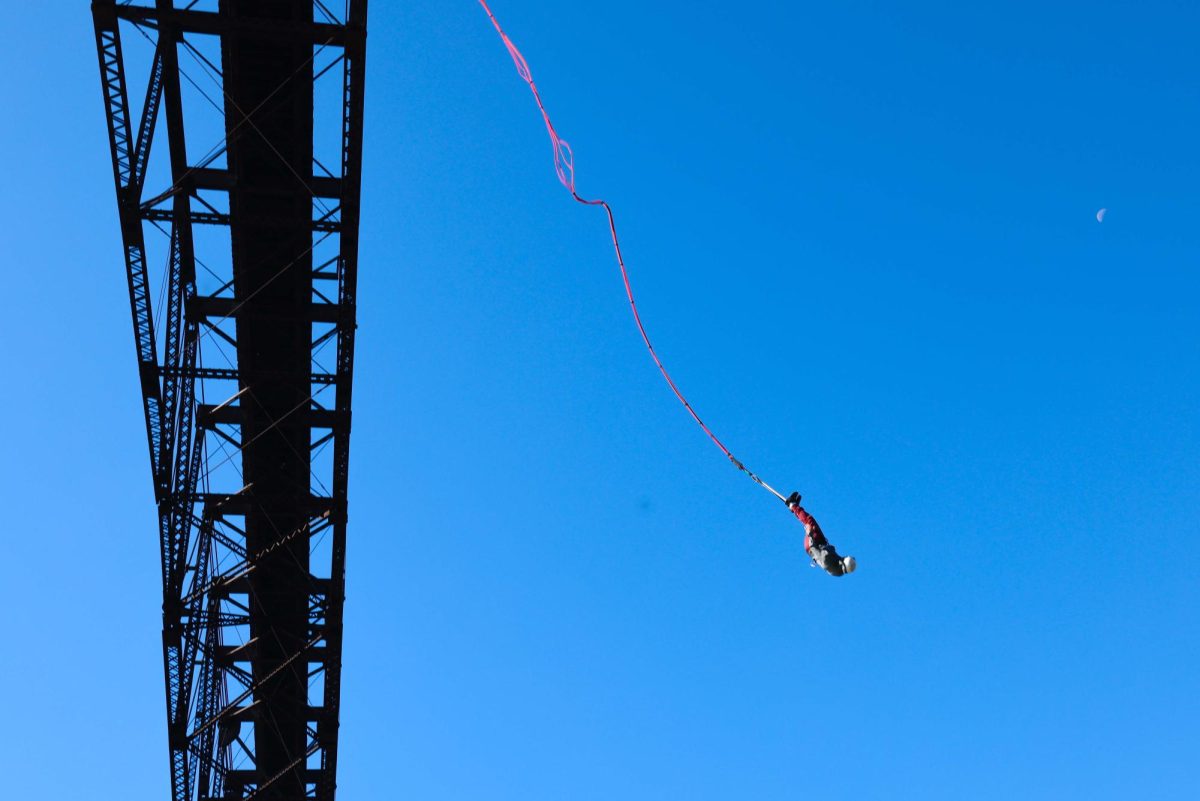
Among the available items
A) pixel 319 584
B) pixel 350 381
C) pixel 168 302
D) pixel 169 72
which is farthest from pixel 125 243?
pixel 319 584

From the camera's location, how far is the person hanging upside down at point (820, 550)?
19.5 metres

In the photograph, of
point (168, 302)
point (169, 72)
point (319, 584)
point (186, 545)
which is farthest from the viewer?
point (319, 584)

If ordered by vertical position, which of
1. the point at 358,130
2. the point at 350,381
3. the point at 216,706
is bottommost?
the point at 216,706

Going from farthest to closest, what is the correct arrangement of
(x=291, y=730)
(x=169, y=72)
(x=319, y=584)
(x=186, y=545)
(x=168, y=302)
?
1. (x=291, y=730)
2. (x=319, y=584)
3. (x=186, y=545)
4. (x=168, y=302)
5. (x=169, y=72)

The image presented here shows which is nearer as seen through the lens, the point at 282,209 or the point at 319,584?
the point at 282,209

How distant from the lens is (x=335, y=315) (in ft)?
72.5

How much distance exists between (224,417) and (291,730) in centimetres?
749

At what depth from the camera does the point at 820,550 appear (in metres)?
19.8


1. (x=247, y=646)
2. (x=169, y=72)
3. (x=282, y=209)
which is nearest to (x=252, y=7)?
(x=169, y=72)

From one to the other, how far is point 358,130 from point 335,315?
3008 mm

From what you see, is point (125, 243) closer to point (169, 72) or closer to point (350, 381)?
point (169, 72)

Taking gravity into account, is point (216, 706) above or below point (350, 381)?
below

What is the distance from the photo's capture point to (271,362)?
76.3 ft

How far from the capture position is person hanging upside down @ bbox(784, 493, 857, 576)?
63.9 feet
